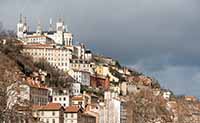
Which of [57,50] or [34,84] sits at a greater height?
[57,50]

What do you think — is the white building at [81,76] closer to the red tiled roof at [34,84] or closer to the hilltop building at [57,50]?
the hilltop building at [57,50]

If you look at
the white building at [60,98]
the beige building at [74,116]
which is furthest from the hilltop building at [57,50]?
the beige building at [74,116]

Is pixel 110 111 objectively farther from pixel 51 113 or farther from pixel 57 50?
pixel 57 50

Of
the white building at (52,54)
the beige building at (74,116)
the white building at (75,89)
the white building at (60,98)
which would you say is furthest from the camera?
the white building at (52,54)

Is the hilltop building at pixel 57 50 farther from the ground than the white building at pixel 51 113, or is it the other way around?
the hilltop building at pixel 57 50

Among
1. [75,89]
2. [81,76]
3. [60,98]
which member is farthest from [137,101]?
[81,76]

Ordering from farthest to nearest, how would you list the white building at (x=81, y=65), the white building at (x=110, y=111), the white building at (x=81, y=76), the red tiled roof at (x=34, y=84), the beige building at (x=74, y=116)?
the white building at (x=81, y=65) < the white building at (x=81, y=76) < the white building at (x=110, y=111) < the red tiled roof at (x=34, y=84) < the beige building at (x=74, y=116)

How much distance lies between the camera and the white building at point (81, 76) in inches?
6235

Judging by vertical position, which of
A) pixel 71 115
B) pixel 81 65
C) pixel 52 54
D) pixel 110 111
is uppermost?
pixel 52 54

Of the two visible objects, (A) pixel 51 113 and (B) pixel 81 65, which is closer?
(A) pixel 51 113

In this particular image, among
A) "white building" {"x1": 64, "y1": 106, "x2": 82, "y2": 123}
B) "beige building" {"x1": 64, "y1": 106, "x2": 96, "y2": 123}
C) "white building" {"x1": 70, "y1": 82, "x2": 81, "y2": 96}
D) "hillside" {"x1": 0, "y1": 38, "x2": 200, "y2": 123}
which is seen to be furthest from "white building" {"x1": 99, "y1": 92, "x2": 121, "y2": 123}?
"white building" {"x1": 70, "y1": 82, "x2": 81, "y2": 96}

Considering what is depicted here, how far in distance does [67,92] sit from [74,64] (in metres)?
34.4

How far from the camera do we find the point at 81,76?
159m

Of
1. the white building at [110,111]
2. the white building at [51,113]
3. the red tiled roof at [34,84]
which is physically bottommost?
the white building at [51,113]
